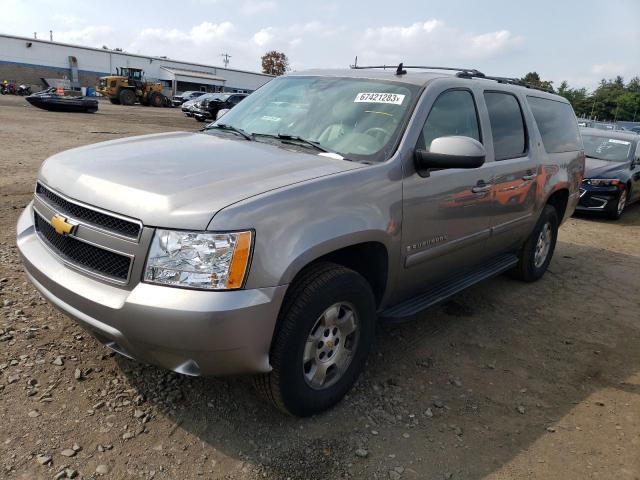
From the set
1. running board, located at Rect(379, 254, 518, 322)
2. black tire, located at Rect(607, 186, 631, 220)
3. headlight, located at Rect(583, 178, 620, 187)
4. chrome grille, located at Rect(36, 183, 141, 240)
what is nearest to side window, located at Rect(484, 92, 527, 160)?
running board, located at Rect(379, 254, 518, 322)

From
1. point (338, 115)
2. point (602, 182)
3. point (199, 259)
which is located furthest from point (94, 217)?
point (602, 182)

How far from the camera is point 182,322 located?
2.11 m

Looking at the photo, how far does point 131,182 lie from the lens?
7.89 feet

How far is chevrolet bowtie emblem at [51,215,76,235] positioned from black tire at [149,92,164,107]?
40091 millimetres

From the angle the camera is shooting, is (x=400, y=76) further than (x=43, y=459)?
Yes

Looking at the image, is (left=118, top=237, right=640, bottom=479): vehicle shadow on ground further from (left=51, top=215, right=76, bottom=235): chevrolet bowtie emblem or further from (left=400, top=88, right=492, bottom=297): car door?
(left=51, top=215, right=76, bottom=235): chevrolet bowtie emblem

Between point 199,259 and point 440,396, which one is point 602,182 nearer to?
point 440,396

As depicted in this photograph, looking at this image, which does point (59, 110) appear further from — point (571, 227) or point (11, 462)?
point (11, 462)

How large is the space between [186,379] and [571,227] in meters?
7.43

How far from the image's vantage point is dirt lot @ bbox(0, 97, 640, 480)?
2.44m

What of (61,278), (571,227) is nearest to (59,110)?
(571,227)

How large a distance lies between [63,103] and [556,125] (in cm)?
2503

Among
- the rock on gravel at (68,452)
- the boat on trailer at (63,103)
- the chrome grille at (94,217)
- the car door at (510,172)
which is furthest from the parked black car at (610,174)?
the boat on trailer at (63,103)

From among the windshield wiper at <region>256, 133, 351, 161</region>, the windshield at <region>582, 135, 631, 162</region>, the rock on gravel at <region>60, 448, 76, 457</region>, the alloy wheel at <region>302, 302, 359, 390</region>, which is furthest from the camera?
the windshield at <region>582, 135, 631, 162</region>
